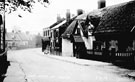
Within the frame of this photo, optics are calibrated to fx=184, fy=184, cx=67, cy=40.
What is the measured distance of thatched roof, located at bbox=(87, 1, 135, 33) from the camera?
21.7 meters

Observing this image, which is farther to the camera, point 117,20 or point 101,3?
point 101,3

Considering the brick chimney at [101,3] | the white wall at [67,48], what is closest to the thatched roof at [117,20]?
the brick chimney at [101,3]

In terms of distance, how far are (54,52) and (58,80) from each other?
30046 mm

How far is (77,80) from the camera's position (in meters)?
11.0

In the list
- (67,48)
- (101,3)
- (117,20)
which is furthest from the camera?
(67,48)

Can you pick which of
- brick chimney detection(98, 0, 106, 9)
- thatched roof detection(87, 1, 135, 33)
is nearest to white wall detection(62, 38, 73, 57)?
thatched roof detection(87, 1, 135, 33)

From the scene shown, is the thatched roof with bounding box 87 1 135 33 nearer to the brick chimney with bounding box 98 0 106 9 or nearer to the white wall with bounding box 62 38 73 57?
the brick chimney with bounding box 98 0 106 9

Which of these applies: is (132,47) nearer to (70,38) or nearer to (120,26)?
(120,26)

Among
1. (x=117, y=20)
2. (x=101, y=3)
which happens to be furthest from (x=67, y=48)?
(x=117, y=20)

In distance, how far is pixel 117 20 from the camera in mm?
24047

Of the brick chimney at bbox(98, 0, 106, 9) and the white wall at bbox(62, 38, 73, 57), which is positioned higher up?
the brick chimney at bbox(98, 0, 106, 9)

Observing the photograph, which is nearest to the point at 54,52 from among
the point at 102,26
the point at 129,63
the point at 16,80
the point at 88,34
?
the point at 88,34

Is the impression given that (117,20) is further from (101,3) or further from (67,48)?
(67,48)

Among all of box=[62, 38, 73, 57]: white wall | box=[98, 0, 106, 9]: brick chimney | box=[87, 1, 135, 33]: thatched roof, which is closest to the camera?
box=[87, 1, 135, 33]: thatched roof
